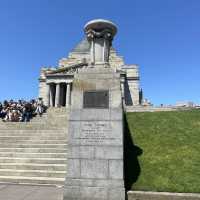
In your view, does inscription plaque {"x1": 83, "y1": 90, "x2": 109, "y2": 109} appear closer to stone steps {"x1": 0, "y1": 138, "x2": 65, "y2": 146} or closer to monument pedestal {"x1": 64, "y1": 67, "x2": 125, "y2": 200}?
monument pedestal {"x1": 64, "y1": 67, "x2": 125, "y2": 200}

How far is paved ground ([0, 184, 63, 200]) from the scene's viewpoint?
9.55 metres

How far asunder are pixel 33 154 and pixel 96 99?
6669mm

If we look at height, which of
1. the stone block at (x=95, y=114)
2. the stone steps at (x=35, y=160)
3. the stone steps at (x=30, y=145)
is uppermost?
the stone block at (x=95, y=114)

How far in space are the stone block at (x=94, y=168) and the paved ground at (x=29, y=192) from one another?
3.89 feet

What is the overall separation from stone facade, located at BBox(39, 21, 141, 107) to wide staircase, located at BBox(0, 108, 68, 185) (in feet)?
130

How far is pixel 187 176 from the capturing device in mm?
10219

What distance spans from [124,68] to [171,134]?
5720 centimetres

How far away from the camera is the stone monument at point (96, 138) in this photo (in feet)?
30.8

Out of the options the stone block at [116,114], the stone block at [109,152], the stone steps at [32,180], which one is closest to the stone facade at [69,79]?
the stone steps at [32,180]

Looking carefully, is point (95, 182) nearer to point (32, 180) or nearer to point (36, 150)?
point (32, 180)

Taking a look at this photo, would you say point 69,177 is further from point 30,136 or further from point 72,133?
point 30,136

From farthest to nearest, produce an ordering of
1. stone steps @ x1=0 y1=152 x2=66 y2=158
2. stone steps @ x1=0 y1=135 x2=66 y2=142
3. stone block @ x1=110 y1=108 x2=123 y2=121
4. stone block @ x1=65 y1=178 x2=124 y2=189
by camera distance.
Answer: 1. stone steps @ x1=0 y1=135 x2=66 y2=142
2. stone steps @ x1=0 y1=152 x2=66 y2=158
3. stone block @ x1=110 y1=108 x2=123 y2=121
4. stone block @ x1=65 y1=178 x2=124 y2=189

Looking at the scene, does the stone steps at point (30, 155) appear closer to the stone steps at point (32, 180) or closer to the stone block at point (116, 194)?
the stone steps at point (32, 180)

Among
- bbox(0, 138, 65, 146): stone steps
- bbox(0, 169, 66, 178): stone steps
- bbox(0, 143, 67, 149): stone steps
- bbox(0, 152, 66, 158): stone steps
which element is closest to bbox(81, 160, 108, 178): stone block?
bbox(0, 169, 66, 178): stone steps
